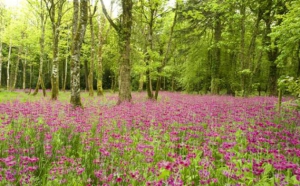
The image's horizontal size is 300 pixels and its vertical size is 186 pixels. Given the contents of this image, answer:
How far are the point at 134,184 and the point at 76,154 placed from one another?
2.19 m

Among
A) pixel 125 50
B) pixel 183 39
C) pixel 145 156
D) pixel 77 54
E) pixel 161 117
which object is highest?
pixel 183 39

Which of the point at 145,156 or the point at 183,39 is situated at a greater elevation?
the point at 183,39

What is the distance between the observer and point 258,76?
34125 millimetres

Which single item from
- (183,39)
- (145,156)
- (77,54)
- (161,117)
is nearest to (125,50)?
(77,54)

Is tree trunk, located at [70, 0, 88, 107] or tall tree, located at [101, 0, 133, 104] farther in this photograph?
tall tree, located at [101, 0, 133, 104]

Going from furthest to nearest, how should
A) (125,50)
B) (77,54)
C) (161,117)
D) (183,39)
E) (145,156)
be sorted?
(183,39) < (125,50) < (77,54) < (161,117) < (145,156)

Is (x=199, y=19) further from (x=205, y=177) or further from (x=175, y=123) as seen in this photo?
(x=205, y=177)

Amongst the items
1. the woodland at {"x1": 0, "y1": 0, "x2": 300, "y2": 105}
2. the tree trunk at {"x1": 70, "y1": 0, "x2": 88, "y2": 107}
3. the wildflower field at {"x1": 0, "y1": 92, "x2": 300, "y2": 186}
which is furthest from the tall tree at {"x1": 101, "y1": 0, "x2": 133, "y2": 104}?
the wildflower field at {"x1": 0, "y1": 92, "x2": 300, "y2": 186}

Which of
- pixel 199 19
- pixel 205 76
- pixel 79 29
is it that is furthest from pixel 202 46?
pixel 79 29

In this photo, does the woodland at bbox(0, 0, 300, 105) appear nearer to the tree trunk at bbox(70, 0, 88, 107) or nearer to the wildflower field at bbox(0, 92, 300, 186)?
the tree trunk at bbox(70, 0, 88, 107)

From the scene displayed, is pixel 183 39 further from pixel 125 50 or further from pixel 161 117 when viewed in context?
pixel 161 117

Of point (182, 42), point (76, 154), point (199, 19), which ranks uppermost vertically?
point (199, 19)

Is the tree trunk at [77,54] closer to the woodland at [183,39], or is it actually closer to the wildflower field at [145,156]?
the woodland at [183,39]

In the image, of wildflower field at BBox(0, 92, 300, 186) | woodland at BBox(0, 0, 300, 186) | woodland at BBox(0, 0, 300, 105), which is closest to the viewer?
wildflower field at BBox(0, 92, 300, 186)
